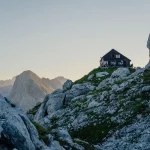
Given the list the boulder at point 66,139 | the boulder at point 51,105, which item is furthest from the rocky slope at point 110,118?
the boulder at point 66,139

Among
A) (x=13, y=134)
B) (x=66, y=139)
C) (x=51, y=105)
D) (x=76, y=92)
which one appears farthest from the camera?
(x=76, y=92)

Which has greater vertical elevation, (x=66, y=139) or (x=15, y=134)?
(x=15, y=134)

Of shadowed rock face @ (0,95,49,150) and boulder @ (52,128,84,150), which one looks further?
boulder @ (52,128,84,150)

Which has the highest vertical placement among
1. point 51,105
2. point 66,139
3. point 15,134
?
point 15,134

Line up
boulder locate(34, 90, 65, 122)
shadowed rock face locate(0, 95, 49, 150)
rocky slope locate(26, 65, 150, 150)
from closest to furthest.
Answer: shadowed rock face locate(0, 95, 49, 150)
rocky slope locate(26, 65, 150, 150)
boulder locate(34, 90, 65, 122)

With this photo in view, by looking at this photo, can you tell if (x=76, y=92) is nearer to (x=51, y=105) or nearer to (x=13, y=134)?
(x=51, y=105)

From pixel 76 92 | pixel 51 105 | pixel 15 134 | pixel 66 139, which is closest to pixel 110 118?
pixel 66 139

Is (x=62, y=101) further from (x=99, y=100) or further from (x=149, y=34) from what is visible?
(x=149, y=34)

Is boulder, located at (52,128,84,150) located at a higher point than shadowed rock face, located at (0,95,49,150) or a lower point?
lower

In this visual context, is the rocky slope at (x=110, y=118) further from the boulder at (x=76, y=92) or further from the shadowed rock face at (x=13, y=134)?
Answer: the shadowed rock face at (x=13, y=134)

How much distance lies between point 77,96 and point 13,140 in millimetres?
58752

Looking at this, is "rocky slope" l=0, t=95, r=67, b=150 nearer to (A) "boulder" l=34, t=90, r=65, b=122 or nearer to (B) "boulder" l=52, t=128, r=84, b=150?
(B) "boulder" l=52, t=128, r=84, b=150

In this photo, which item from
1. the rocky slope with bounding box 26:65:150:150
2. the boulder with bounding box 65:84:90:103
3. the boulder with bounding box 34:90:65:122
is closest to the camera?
the rocky slope with bounding box 26:65:150:150

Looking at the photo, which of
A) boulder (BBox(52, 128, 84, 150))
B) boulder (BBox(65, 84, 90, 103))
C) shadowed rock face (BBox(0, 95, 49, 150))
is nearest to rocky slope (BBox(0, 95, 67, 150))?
shadowed rock face (BBox(0, 95, 49, 150))
